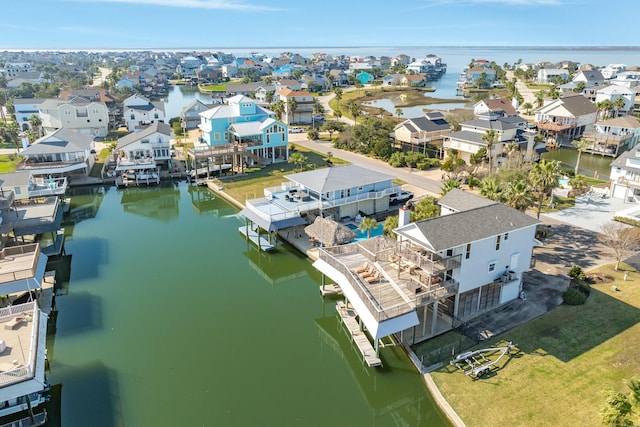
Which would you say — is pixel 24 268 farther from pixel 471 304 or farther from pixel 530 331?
pixel 530 331

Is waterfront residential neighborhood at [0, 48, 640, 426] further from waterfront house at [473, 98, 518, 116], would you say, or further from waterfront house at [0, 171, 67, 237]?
waterfront house at [473, 98, 518, 116]

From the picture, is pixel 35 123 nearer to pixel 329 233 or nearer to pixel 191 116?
pixel 191 116

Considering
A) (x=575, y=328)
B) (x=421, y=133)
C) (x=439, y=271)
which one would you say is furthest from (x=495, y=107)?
(x=439, y=271)

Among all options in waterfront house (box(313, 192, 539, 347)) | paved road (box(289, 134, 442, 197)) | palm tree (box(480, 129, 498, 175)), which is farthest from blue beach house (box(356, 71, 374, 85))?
waterfront house (box(313, 192, 539, 347))

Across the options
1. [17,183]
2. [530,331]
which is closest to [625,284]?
[530,331]

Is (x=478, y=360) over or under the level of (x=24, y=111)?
under

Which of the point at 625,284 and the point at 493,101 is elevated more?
the point at 493,101
